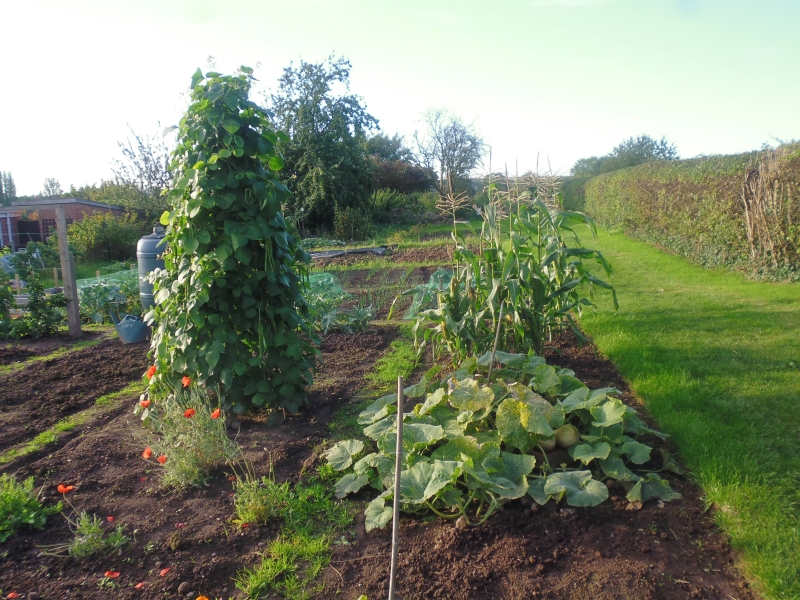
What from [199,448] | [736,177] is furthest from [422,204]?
[199,448]

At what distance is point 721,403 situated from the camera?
3.72 meters

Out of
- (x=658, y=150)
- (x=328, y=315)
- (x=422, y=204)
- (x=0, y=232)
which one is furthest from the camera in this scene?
(x=658, y=150)

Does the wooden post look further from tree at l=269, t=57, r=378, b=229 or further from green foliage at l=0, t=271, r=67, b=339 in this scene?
tree at l=269, t=57, r=378, b=229

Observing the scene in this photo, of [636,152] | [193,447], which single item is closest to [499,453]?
[193,447]

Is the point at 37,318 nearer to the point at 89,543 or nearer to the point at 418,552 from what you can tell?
the point at 89,543

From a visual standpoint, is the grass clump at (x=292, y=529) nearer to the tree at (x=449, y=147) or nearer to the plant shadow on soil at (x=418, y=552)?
the plant shadow on soil at (x=418, y=552)

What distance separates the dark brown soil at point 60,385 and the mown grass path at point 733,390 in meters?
4.33

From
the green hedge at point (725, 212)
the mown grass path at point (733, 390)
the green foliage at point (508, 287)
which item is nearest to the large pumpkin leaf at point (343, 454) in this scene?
the green foliage at point (508, 287)

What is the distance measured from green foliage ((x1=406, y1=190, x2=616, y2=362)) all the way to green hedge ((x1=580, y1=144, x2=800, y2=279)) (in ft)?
18.1

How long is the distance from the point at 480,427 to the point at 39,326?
21.6 ft

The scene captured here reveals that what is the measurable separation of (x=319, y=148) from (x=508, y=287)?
1601 cm

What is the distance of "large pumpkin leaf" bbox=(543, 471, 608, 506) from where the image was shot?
8.13 ft

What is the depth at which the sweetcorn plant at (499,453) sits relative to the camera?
256 centimetres

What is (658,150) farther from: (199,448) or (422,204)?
(199,448)
